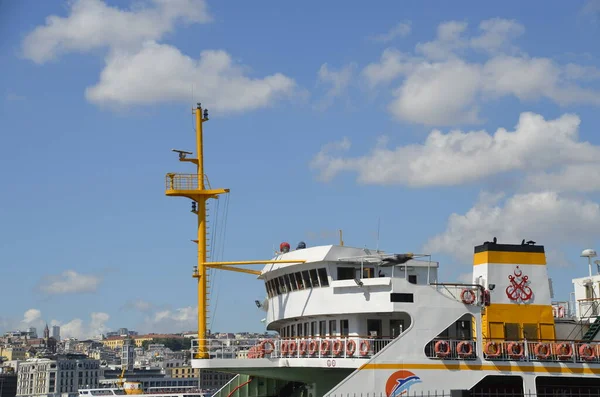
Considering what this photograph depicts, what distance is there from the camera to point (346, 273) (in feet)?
90.5

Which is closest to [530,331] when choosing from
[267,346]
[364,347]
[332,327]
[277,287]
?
[364,347]

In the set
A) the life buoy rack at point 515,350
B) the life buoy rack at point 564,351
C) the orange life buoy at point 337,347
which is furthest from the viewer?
the life buoy rack at point 564,351

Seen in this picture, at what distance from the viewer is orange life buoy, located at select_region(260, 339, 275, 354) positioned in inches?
1097

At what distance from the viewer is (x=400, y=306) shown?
25.3 m

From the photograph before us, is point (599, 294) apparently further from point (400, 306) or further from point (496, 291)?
point (400, 306)

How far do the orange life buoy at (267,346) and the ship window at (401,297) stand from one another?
4.95m

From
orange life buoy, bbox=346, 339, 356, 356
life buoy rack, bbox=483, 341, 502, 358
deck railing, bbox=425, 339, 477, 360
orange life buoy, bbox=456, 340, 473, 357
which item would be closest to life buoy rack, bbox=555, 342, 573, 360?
life buoy rack, bbox=483, 341, 502, 358

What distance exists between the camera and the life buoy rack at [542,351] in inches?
1018

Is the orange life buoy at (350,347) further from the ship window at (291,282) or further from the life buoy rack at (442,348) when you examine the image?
the ship window at (291,282)

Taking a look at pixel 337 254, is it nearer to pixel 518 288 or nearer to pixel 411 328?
pixel 411 328

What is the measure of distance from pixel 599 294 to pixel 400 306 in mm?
10555

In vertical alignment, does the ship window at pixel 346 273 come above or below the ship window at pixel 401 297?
above

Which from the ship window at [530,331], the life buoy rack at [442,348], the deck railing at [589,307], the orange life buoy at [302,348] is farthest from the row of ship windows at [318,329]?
the deck railing at [589,307]

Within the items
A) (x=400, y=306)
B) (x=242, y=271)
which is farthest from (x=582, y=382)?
(x=242, y=271)
